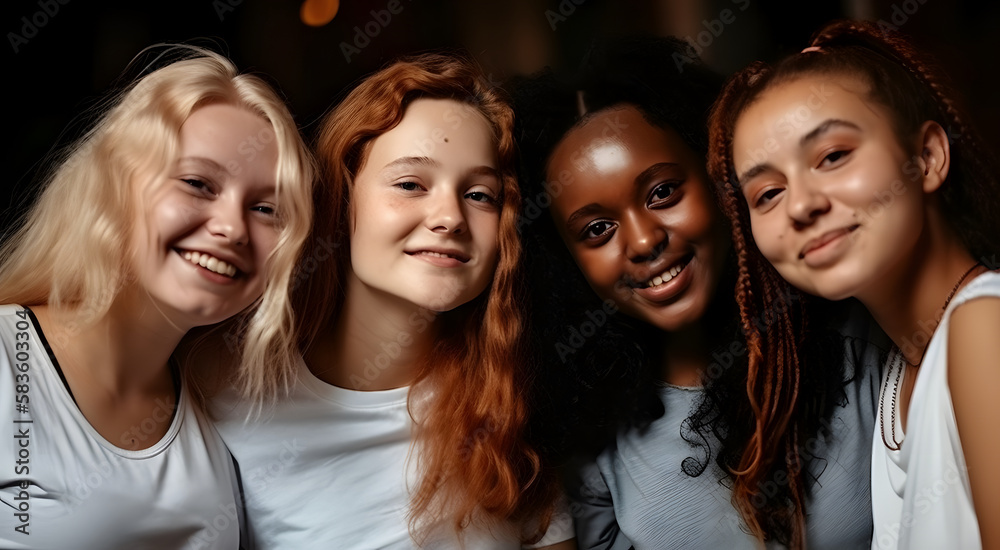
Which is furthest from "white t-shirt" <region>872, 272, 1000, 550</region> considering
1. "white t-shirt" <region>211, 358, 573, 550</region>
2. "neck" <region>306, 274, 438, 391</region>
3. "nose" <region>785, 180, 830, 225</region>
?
"neck" <region>306, 274, 438, 391</region>

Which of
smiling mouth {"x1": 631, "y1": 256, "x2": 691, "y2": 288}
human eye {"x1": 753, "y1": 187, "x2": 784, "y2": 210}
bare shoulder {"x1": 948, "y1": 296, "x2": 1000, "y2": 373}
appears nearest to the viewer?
bare shoulder {"x1": 948, "y1": 296, "x2": 1000, "y2": 373}

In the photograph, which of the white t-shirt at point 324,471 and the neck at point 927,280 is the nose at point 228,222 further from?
the neck at point 927,280

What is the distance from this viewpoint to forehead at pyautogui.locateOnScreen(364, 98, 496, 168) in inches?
49.3

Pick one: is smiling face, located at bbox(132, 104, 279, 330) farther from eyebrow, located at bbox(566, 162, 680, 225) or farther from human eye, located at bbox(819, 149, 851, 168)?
human eye, located at bbox(819, 149, 851, 168)

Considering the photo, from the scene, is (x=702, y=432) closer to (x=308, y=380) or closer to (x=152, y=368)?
(x=308, y=380)

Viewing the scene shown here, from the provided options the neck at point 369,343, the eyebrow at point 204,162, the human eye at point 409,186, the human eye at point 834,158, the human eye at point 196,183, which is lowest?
the neck at point 369,343

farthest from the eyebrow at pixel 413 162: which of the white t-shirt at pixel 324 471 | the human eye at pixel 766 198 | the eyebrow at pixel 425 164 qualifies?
the human eye at pixel 766 198

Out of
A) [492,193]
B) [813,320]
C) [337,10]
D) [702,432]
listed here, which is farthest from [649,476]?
[337,10]

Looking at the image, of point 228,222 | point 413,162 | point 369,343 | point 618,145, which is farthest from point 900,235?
point 228,222

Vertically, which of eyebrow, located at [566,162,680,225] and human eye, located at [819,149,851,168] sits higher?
human eye, located at [819,149,851,168]

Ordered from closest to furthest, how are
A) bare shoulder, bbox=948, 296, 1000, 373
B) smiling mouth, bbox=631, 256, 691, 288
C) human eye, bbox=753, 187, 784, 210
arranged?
bare shoulder, bbox=948, 296, 1000, 373 < human eye, bbox=753, 187, 784, 210 < smiling mouth, bbox=631, 256, 691, 288

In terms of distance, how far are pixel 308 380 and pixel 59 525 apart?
41cm

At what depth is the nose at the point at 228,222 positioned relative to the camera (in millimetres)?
1141

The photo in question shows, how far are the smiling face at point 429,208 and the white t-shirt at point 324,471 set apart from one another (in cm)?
24
